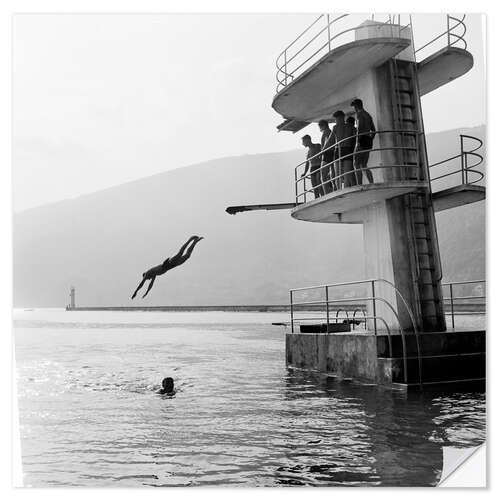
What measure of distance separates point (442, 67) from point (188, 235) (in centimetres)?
733

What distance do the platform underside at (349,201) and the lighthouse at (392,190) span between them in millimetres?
20

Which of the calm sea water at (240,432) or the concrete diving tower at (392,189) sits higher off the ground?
the concrete diving tower at (392,189)

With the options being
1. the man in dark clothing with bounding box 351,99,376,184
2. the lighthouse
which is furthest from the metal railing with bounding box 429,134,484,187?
the man in dark clothing with bounding box 351,99,376,184

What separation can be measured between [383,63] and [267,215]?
1404 centimetres

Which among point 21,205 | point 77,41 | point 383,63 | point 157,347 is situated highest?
point 383,63

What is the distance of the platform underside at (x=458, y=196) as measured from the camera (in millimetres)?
10680

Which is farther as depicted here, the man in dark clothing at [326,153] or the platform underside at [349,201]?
the man in dark clothing at [326,153]

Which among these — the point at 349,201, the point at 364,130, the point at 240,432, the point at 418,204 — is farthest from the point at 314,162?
the point at 240,432

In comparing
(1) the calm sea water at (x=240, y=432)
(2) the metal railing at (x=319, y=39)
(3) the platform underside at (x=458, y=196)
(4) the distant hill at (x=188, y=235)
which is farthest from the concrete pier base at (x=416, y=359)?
(2) the metal railing at (x=319, y=39)

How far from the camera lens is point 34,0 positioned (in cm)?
800

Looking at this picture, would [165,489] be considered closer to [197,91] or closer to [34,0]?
[197,91]

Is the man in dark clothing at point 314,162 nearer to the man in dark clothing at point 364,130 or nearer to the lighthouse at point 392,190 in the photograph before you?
the lighthouse at point 392,190

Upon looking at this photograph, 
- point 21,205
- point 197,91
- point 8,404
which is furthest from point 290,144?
point 8,404

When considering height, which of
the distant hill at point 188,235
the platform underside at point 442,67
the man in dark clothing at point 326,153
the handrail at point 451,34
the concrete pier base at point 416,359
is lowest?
the concrete pier base at point 416,359
